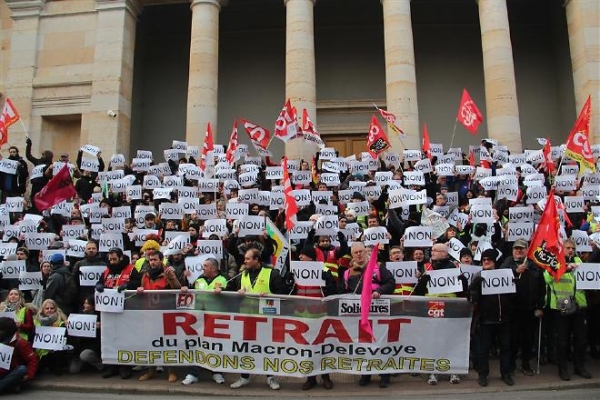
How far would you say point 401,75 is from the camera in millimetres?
20922

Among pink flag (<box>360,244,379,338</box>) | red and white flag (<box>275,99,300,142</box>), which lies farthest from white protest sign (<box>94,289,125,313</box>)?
red and white flag (<box>275,99,300,142</box>)

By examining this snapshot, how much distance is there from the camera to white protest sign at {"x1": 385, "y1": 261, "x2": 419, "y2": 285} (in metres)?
9.09

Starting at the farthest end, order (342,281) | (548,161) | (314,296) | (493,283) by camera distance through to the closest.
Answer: (548,161), (342,281), (314,296), (493,283)

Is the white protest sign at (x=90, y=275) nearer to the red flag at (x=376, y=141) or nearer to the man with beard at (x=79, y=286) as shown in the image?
the man with beard at (x=79, y=286)

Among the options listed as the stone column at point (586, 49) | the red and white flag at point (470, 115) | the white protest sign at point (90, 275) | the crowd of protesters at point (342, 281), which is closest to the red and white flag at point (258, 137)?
the crowd of protesters at point (342, 281)

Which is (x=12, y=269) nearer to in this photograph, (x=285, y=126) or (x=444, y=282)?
(x=285, y=126)

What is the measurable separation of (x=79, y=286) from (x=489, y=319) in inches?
255

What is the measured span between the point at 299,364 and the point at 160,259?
2694 mm

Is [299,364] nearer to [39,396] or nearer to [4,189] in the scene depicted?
[39,396]

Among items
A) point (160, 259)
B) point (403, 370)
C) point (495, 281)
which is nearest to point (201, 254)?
point (160, 259)

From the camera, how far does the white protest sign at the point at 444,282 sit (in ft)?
27.9

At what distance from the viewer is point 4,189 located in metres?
16.3

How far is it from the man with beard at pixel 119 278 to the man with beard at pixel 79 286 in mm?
297

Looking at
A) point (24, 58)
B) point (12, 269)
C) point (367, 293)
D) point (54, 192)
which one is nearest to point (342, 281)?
point (367, 293)
